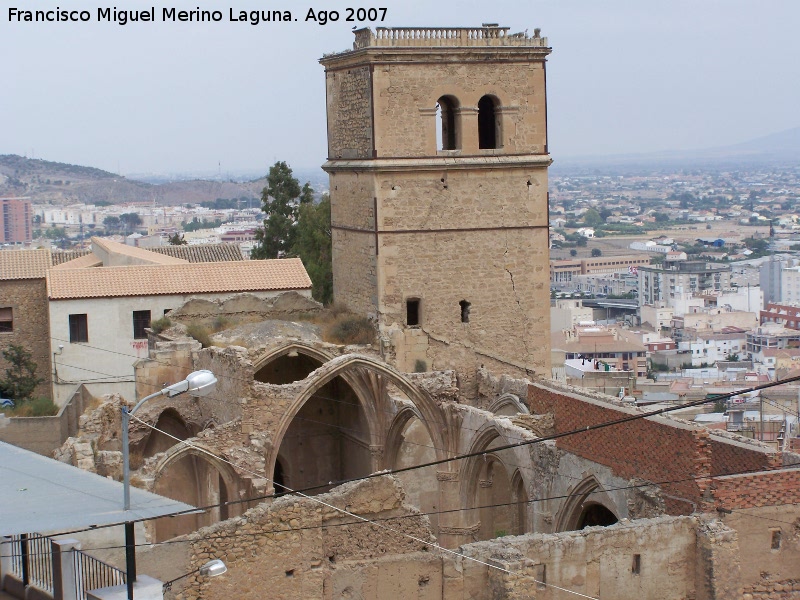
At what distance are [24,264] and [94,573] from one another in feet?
78.2

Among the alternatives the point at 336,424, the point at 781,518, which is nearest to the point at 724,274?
the point at 336,424

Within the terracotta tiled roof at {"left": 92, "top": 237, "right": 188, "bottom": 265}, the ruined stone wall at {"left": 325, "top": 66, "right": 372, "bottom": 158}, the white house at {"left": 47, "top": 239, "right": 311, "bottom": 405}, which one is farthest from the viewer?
the terracotta tiled roof at {"left": 92, "top": 237, "right": 188, "bottom": 265}

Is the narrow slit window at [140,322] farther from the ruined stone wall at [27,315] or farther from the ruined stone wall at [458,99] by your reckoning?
the ruined stone wall at [458,99]

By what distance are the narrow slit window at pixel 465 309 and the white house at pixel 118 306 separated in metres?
4.29

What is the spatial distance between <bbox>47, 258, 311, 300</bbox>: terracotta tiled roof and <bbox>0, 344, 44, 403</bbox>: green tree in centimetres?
219

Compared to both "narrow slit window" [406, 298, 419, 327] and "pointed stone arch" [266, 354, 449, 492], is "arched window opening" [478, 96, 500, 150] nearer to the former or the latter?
"narrow slit window" [406, 298, 419, 327]

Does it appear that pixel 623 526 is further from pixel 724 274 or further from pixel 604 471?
pixel 724 274

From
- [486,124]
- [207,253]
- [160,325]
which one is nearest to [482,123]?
[486,124]

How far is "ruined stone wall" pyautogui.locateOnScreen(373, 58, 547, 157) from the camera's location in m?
28.7

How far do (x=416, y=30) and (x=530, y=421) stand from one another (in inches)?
345

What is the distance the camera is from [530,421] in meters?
24.1

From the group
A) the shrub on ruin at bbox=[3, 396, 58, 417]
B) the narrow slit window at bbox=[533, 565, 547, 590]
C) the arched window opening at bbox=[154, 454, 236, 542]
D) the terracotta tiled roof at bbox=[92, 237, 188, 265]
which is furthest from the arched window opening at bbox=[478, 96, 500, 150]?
the narrow slit window at bbox=[533, 565, 547, 590]

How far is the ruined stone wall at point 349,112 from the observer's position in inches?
1137

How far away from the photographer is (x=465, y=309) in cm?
2931
